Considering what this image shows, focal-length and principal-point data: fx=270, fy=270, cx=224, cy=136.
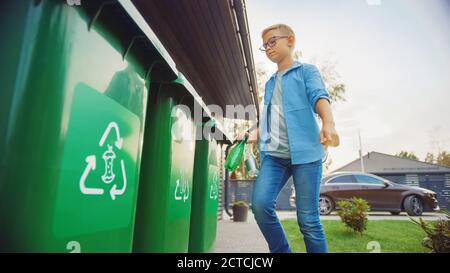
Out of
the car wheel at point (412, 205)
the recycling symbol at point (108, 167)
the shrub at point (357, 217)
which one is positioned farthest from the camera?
the car wheel at point (412, 205)

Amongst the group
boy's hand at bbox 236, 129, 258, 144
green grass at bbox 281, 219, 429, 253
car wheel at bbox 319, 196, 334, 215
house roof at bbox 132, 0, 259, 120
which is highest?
house roof at bbox 132, 0, 259, 120

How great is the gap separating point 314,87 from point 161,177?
44.5 inches

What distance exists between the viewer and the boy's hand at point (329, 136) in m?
1.54

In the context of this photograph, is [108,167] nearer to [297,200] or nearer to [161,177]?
[161,177]

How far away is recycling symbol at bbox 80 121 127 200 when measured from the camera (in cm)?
94

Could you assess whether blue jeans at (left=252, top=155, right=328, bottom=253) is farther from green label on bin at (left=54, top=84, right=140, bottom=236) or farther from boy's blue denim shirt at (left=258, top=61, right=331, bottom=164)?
green label on bin at (left=54, top=84, right=140, bottom=236)

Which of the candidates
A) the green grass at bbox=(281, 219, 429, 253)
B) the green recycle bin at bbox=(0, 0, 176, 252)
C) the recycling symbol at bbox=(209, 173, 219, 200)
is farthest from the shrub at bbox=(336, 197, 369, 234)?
the green recycle bin at bbox=(0, 0, 176, 252)

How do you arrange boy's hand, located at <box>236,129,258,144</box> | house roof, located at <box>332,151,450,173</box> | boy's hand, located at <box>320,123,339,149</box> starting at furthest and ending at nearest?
house roof, located at <box>332,151,450,173</box> < boy's hand, located at <box>236,129,258,144</box> < boy's hand, located at <box>320,123,339,149</box>

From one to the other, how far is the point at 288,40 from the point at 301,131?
0.71 meters

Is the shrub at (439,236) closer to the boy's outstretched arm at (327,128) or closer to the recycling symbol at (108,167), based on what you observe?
the boy's outstretched arm at (327,128)

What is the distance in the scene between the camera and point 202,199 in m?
2.58

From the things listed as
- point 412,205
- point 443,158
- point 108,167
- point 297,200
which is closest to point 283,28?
point 297,200

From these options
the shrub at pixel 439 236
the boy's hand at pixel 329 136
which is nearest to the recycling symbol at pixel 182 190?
the boy's hand at pixel 329 136

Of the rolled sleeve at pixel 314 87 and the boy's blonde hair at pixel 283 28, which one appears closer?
the rolled sleeve at pixel 314 87
